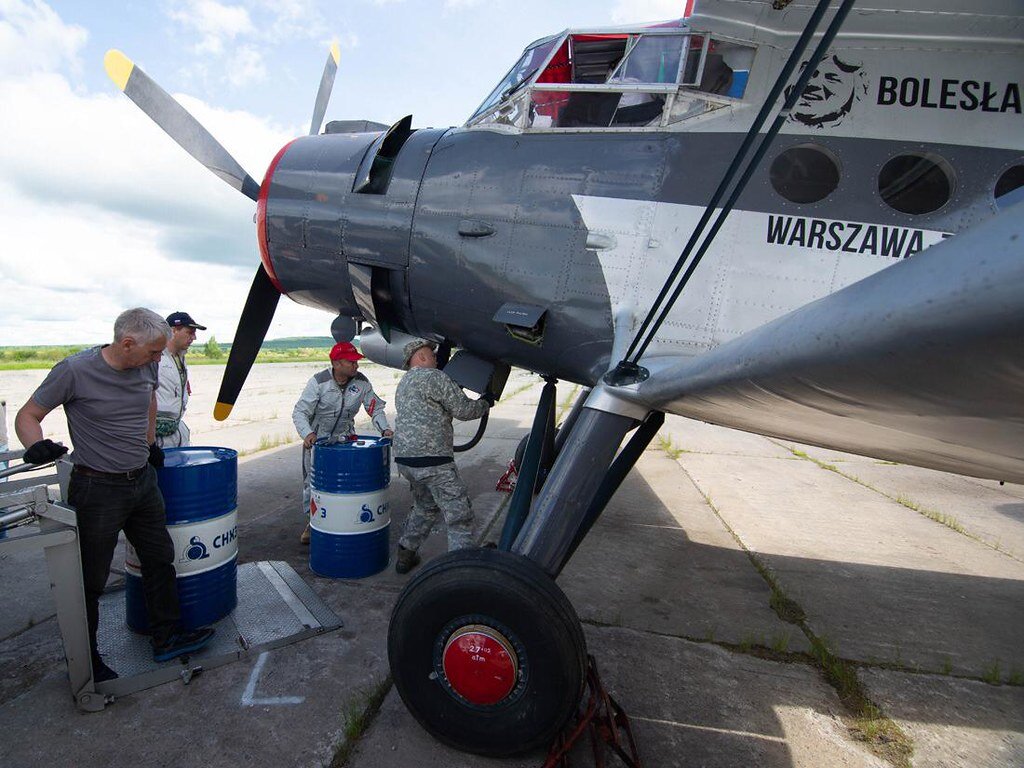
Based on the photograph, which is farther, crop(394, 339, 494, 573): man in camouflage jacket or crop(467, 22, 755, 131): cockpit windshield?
crop(394, 339, 494, 573): man in camouflage jacket

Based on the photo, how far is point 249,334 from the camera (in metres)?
4.41

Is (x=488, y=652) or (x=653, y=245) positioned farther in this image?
(x=653, y=245)

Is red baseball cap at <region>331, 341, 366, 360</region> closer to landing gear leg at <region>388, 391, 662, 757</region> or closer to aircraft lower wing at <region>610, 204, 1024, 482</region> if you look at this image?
landing gear leg at <region>388, 391, 662, 757</region>

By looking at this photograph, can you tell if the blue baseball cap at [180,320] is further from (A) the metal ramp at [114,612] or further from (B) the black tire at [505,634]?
(B) the black tire at [505,634]

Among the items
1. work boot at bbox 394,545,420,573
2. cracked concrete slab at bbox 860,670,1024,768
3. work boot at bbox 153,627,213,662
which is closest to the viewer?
cracked concrete slab at bbox 860,670,1024,768

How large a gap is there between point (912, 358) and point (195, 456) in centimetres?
343

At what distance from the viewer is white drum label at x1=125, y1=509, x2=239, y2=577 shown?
272 centimetres

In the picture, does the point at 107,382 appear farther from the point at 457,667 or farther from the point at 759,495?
the point at 759,495

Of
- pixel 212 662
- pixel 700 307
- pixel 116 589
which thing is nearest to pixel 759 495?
pixel 700 307

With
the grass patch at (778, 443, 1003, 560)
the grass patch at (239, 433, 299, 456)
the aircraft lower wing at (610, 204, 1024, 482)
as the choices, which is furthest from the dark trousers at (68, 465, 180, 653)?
the grass patch at (778, 443, 1003, 560)

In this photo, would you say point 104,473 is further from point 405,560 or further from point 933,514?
point 933,514

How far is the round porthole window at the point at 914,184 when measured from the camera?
260 centimetres

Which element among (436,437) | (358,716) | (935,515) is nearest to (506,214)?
(436,437)

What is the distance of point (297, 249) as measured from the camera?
11.8ft
